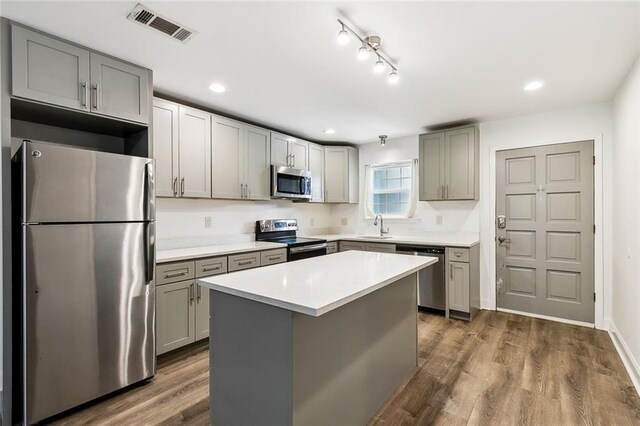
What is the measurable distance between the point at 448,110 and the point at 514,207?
1.47 meters

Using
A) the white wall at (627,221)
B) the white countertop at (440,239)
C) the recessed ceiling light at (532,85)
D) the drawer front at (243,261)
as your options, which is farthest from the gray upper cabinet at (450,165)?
the drawer front at (243,261)

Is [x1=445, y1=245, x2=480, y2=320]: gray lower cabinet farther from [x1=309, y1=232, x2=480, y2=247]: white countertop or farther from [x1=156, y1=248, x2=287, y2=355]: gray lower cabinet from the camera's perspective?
[x1=156, y1=248, x2=287, y2=355]: gray lower cabinet

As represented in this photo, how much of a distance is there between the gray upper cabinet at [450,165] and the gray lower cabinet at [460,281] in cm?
79

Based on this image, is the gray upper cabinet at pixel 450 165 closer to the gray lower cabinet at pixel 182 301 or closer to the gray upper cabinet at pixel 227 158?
the gray upper cabinet at pixel 227 158

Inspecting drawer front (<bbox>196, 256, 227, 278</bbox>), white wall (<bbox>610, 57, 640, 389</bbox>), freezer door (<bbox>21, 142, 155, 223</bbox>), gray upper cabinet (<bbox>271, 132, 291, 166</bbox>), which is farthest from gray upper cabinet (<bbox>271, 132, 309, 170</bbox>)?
white wall (<bbox>610, 57, 640, 389</bbox>)

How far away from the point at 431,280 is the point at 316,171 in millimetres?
2230

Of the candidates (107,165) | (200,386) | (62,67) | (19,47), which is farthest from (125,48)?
(200,386)

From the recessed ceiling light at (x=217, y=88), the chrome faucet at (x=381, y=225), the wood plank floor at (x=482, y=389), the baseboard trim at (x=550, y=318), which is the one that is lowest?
the wood plank floor at (x=482, y=389)

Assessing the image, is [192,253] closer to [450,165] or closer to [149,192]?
[149,192]

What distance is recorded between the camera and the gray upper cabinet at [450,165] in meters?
3.89

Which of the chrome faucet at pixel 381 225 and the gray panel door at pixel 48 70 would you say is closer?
the gray panel door at pixel 48 70

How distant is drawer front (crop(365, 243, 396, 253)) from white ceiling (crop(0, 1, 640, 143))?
1723mm

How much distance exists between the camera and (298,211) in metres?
4.78

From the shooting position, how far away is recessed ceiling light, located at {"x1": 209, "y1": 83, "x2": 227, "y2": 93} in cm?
277
